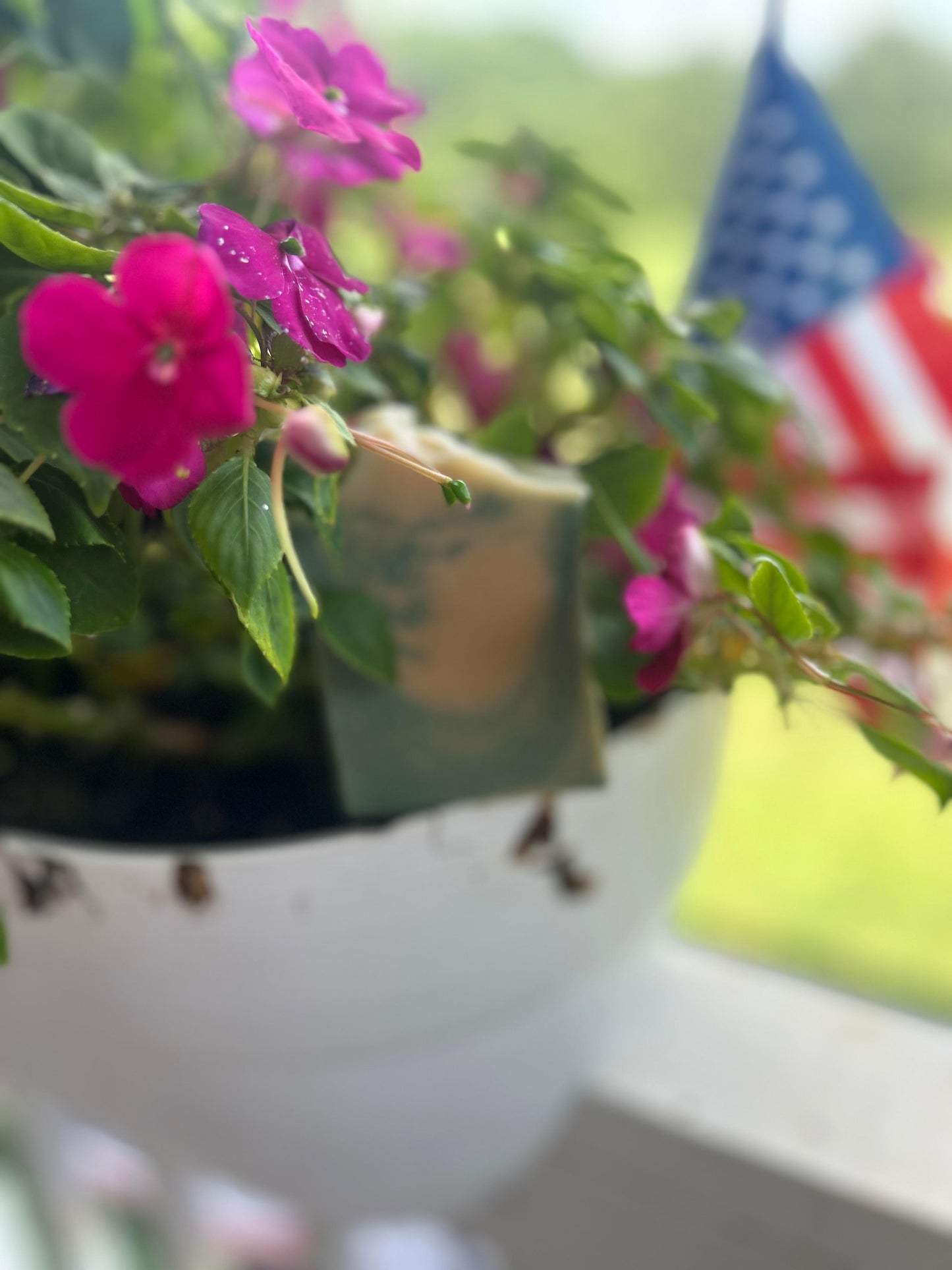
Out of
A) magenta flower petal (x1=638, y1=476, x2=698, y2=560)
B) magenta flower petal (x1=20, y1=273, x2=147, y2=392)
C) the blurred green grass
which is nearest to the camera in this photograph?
magenta flower petal (x1=20, y1=273, x2=147, y2=392)

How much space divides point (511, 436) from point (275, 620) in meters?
0.14

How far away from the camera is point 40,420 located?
19 centimetres

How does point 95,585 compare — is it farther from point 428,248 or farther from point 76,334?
point 428,248

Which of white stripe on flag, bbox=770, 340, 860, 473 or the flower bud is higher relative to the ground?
the flower bud

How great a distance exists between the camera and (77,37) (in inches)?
15.1

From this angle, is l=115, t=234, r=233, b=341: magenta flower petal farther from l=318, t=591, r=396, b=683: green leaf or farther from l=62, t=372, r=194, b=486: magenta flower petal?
l=318, t=591, r=396, b=683: green leaf

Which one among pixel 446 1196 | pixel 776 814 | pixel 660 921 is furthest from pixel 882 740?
pixel 776 814

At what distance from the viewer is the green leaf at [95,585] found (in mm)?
213

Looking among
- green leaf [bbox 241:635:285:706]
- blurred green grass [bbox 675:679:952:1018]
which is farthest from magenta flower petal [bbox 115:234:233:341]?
blurred green grass [bbox 675:679:952:1018]

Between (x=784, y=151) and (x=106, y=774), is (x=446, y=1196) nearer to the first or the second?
(x=106, y=774)

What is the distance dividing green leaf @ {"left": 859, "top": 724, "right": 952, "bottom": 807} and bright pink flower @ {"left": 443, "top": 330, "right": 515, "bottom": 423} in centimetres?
31

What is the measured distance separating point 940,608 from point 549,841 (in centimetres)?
17

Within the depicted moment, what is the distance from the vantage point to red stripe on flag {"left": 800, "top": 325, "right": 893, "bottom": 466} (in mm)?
558

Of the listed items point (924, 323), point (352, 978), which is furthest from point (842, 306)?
point (352, 978)
